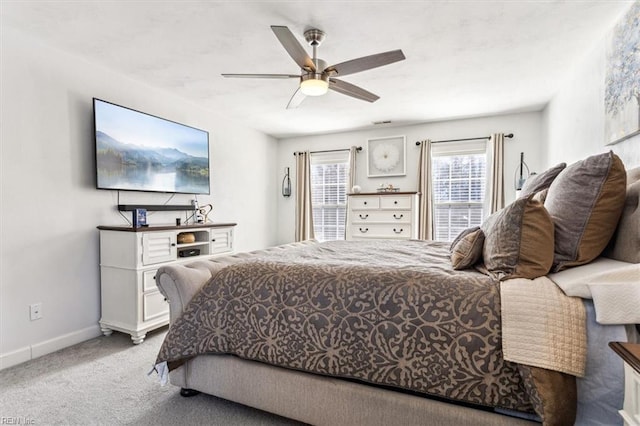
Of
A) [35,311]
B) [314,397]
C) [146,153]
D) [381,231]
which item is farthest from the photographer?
[381,231]

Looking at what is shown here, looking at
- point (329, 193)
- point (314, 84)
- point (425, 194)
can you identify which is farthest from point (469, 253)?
point (329, 193)

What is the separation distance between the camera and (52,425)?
1.57 m

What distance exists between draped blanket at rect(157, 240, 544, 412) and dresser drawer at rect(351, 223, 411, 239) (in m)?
2.99

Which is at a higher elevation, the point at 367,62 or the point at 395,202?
the point at 367,62

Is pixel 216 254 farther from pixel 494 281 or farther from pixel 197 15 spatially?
pixel 494 281

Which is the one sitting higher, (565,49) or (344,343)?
(565,49)

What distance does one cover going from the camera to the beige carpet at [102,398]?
5.24 ft

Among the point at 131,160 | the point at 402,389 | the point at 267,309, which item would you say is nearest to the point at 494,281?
the point at 402,389

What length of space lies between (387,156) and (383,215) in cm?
113

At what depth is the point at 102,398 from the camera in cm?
180

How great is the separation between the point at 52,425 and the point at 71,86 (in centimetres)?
256

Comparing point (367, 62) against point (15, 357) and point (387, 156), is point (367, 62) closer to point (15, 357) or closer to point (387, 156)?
point (387, 156)

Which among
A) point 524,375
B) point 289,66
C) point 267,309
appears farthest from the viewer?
point 289,66

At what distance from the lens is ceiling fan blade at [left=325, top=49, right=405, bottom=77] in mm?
2051
